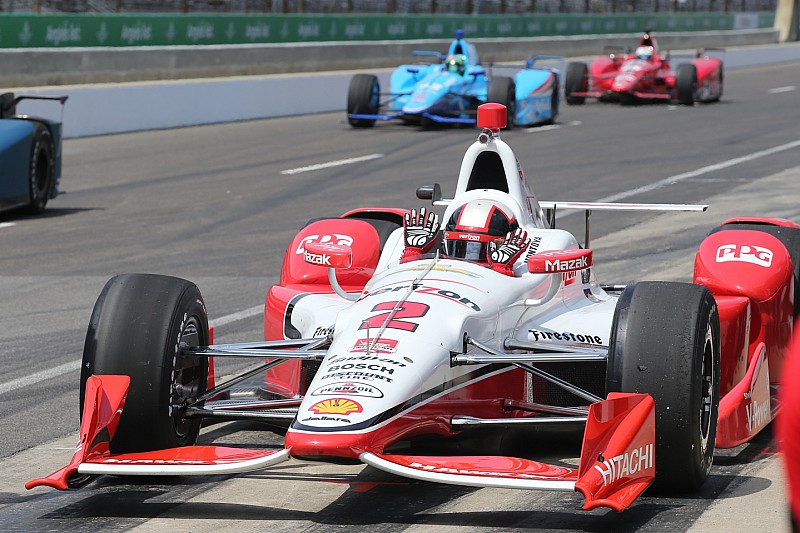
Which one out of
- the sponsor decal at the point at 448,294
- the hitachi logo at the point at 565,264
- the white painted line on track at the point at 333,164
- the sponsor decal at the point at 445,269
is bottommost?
the white painted line on track at the point at 333,164

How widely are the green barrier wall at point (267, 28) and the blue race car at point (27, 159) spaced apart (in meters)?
8.79

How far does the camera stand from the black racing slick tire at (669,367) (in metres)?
5.61

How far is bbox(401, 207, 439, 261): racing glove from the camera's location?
6.91m

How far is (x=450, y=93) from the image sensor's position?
24094mm

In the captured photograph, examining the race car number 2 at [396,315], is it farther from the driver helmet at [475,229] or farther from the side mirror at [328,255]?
the driver helmet at [475,229]

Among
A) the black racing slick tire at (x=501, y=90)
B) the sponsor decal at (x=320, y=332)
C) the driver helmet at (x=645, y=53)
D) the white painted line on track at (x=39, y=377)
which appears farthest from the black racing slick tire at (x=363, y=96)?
the sponsor decal at (x=320, y=332)

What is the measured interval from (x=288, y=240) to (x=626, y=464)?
27.2 feet

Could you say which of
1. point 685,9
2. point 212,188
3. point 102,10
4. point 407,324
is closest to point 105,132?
point 102,10

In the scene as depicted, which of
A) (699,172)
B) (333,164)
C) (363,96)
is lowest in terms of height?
(333,164)

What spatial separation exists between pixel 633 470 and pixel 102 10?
909 inches

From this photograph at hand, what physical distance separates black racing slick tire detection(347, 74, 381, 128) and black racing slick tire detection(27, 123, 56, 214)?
955 cm

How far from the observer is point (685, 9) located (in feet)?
183

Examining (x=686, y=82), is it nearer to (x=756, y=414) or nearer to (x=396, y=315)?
(x=756, y=414)

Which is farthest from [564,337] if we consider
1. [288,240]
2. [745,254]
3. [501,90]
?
[501,90]
